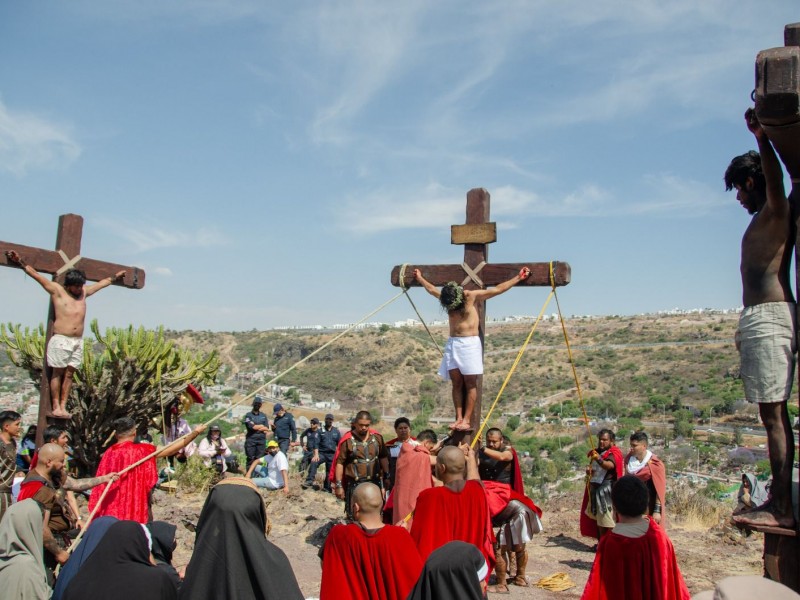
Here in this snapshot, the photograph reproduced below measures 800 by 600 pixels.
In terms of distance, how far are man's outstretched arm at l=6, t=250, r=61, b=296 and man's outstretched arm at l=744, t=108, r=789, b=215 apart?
7550mm

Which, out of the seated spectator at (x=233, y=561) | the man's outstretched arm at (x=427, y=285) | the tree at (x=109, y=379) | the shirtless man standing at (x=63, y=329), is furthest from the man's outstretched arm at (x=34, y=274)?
the seated spectator at (x=233, y=561)

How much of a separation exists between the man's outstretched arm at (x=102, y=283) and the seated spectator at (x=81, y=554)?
5.10 meters

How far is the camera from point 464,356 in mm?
7180

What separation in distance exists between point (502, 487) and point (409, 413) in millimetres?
32284

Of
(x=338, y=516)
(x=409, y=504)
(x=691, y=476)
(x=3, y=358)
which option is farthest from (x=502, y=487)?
(x=3, y=358)

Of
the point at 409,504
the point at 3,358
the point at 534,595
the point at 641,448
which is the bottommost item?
the point at 534,595

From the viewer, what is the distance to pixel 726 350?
4216 centimetres

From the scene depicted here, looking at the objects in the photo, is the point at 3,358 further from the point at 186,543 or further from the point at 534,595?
the point at 534,595

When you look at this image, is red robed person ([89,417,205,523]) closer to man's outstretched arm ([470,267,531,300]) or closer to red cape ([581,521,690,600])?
man's outstretched arm ([470,267,531,300])

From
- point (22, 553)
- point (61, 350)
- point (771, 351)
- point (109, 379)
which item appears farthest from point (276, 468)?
point (771, 351)

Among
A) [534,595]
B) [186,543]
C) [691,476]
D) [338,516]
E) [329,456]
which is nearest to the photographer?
[534,595]

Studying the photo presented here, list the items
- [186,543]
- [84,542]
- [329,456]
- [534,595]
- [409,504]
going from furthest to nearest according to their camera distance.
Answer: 1. [329,456]
2. [186,543]
3. [534,595]
4. [409,504]
5. [84,542]

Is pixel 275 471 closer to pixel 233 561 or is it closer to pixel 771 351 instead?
pixel 233 561

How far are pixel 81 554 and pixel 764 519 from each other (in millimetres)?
3785
